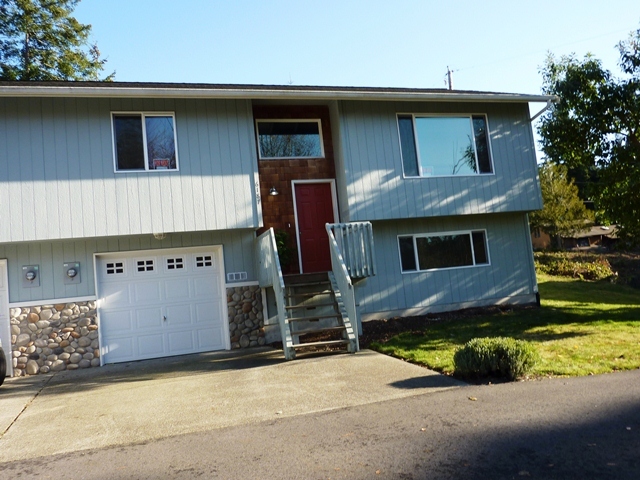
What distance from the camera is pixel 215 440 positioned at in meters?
4.84

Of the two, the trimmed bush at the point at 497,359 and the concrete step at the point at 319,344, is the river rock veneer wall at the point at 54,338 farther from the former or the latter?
the trimmed bush at the point at 497,359

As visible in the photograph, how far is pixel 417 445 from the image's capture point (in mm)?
4285

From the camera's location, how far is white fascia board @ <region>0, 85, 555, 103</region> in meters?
9.80

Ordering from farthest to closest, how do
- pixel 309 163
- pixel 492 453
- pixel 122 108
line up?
pixel 309 163 < pixel 122 108 < pixel 492 453

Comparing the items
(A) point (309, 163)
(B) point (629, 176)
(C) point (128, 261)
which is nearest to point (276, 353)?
(C) point (128, 261)

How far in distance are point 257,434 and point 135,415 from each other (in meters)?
1.90

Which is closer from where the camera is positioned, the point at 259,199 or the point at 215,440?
the point at 215,440

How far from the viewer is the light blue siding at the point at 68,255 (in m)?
10.1

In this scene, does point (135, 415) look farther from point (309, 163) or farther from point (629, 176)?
point (629, 176)

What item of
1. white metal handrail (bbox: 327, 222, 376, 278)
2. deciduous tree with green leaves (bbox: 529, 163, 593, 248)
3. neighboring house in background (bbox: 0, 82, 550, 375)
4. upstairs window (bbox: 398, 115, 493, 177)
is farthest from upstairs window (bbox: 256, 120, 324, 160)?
deciduous tree with green leaves (bbox: 529, 163, 593, 248)

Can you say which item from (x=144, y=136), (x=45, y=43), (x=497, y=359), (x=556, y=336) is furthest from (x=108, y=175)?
(x=45, y=43)

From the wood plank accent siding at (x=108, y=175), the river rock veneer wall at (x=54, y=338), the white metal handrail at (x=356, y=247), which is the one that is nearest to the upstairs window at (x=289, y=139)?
the wood plank accent siding at (x=108, y=175)

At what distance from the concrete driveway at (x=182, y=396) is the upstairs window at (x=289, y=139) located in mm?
4929

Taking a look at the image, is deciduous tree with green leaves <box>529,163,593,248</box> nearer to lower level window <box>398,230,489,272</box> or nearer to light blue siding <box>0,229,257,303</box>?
lower level window <box>398,230,489,272</box>
